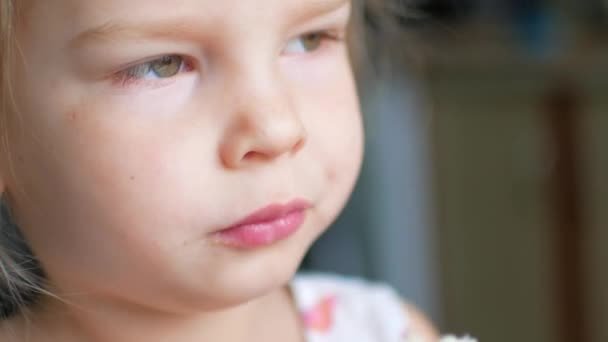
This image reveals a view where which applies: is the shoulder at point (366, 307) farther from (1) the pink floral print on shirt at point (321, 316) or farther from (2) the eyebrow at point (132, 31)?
(2) the eyebrow at point (132, 31)

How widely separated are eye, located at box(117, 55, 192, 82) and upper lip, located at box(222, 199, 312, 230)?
100mm

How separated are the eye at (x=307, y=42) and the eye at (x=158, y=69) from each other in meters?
0.08

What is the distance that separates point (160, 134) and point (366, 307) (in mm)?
437

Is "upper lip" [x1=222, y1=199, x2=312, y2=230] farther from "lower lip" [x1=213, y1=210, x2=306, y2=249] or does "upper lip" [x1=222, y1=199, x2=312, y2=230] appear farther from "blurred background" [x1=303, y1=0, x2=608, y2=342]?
"blurred background" [x1=303, y1=0, x2=608, y2=342]


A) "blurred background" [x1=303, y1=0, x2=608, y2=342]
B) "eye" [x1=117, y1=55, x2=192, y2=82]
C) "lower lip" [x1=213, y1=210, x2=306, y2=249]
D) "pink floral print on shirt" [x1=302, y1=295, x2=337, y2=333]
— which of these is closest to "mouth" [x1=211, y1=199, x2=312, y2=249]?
A: "lower lip" [x1=213, y1=210, x2=306, y2=249]

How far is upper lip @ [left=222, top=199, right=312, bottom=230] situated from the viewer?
55 centimetres

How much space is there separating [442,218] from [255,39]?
1.65 meters

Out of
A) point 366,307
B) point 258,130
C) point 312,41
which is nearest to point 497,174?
point 366,307

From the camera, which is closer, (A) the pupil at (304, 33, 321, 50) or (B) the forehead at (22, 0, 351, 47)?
(B) the forehead at (22, 0, 351, 47)

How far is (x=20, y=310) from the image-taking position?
684 millimetres

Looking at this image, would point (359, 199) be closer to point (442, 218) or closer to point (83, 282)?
point (442, 218)

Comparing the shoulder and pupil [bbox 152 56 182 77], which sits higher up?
pupil [bbox 152 56 182 77]

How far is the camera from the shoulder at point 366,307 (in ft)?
2.86

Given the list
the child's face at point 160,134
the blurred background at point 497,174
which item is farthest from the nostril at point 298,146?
the blurred background at point 497,174
